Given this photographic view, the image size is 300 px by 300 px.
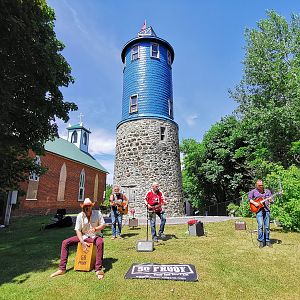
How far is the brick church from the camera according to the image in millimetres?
24737

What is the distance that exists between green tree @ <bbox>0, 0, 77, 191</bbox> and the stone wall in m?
8.07

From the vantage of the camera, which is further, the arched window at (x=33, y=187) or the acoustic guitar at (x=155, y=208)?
the arched window at (x=33, y=187)

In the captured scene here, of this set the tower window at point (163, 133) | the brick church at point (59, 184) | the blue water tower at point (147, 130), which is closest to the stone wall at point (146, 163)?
the blue water tower at point (147, 130)

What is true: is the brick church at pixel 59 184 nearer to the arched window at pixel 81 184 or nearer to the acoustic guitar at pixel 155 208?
the arched window at pixel 81 184

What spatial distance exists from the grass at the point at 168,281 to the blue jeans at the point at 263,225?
0.37m

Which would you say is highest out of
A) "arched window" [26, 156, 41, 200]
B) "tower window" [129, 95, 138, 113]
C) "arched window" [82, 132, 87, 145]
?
"arched window" [82, 132, 87, 145]

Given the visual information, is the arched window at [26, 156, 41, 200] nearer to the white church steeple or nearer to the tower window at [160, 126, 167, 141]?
the tower window at [160, 126, 167, 141]

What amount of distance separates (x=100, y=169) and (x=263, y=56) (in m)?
30.1

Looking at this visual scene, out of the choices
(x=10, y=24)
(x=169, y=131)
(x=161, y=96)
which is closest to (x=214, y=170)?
(x=169, y=131)

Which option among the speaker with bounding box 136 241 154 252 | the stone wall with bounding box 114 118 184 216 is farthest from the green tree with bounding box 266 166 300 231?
the stone wall with bounding box 114 118 184 216

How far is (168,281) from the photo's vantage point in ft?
15.1

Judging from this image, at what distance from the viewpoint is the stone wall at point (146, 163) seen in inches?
715

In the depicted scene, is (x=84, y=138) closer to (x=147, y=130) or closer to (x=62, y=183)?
(x=62, y=183)

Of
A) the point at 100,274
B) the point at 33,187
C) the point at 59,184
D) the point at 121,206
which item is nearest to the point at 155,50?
the point at 121,206
